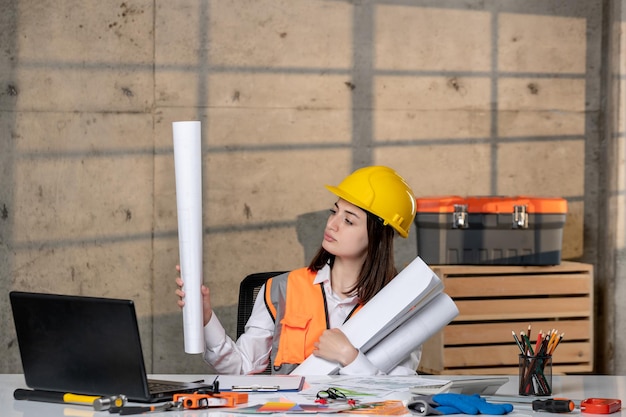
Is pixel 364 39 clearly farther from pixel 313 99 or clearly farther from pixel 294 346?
pixel 294 346

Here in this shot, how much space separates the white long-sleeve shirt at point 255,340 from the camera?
8.93 feet

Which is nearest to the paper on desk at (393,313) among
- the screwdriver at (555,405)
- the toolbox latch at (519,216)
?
the screwdriver at (555,405)

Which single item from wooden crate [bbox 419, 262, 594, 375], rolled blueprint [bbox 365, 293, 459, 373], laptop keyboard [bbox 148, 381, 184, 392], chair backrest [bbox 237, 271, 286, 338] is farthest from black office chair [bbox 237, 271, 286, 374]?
wooden crate [bbox 419, 262, 594, 375]

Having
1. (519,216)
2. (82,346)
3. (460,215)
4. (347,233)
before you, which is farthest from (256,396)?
(519,216)

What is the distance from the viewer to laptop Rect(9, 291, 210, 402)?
1.95 meters

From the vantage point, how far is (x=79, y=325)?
199 cm

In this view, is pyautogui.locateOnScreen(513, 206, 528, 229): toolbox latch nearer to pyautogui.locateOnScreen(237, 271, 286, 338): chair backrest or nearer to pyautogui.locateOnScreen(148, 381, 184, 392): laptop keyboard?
pyautogui.locateOnScreen(237, 271, 286, 338): chair backrest

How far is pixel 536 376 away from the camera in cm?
225

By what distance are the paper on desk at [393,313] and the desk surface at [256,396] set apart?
176 mm

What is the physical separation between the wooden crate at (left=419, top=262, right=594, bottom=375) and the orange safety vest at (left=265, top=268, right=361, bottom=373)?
6.24 feet

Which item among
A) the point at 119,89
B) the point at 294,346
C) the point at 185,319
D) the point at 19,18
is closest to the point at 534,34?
the point at 119,89

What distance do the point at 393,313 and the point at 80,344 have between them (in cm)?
88

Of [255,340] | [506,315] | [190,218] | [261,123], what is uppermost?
[261,123]

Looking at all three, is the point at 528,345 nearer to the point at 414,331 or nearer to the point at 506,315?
the point at 414,331
